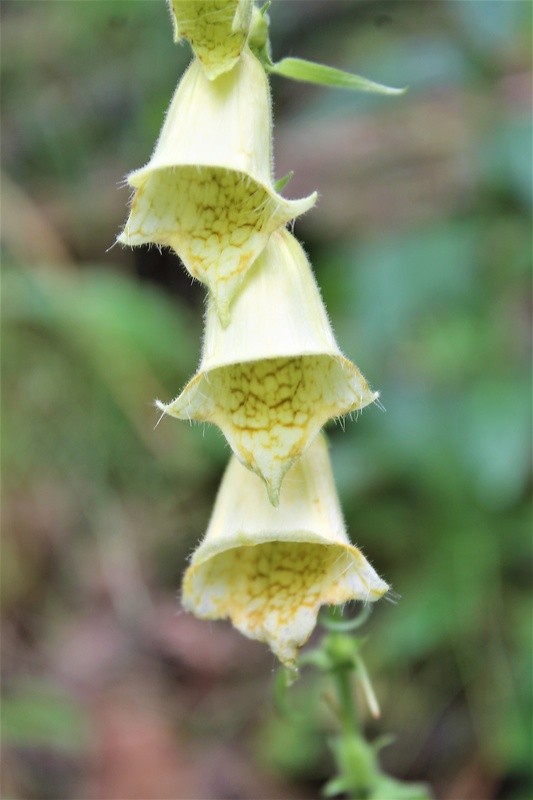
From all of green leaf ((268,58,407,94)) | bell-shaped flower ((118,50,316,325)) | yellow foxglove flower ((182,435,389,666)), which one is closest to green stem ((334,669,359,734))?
yellow foxglove flower ((182,435,389,666))

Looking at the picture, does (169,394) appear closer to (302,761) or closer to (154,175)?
(302,761)

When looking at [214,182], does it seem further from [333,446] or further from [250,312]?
[333,446]

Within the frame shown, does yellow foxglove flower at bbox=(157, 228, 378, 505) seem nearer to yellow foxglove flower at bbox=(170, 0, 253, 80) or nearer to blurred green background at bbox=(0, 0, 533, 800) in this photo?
yellow foxglove flower at bbox=(170, 0, 253, 80)

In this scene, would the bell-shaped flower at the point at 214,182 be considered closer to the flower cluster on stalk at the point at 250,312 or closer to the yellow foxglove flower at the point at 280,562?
the flower cluster on stalk at the point at 250,312

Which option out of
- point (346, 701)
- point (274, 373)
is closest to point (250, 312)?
point (274, 373)

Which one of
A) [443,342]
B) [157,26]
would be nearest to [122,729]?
[443,342]

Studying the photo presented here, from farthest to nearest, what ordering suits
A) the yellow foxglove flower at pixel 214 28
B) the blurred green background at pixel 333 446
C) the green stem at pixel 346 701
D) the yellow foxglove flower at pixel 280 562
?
the blurred green background at pixel 333 446, the green stem at pixel 346 701, the yellow foxglove flower at pixel 280 562, the yellow foxglove flower at pixel 214 28

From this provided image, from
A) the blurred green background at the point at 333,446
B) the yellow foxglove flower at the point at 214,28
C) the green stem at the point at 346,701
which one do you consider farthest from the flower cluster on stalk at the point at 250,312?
the blurred green background at the point at 333,446
